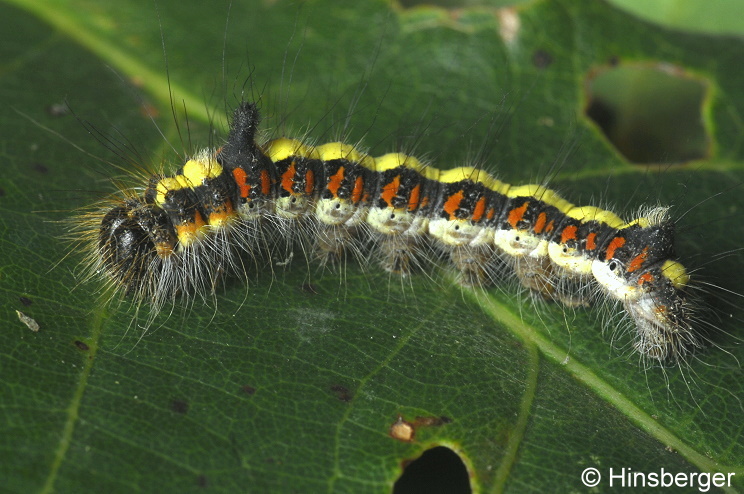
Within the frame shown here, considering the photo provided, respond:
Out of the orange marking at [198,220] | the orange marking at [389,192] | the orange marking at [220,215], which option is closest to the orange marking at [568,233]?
the orange marking at [389,192]

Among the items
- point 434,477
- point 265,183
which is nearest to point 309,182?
point 265,183

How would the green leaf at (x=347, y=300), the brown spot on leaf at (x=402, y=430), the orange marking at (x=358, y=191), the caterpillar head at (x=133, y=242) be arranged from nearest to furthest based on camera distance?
the green leaf at (x=347, y=300) < the brown spot on leaf at (x=402, y=430) < the caterpillar head at (x=133, y=242) < the orange marking at (x=358, y=191)

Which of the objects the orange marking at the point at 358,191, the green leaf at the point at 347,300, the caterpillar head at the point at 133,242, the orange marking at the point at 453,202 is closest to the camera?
the green leaf at the point at 347,300

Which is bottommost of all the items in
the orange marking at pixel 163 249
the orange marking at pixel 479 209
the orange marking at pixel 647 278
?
the orange marking at pixel 163 249

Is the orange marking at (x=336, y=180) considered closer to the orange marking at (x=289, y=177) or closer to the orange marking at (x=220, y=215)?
the orange marking at (x=289, y=177)

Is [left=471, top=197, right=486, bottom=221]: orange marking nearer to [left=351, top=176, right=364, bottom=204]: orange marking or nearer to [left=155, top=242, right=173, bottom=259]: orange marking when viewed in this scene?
[left=351, top=176, right=364, bottom=204]: orange marking

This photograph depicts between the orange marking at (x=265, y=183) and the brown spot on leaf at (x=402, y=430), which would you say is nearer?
the brown spot on leaf at (x=402, y=430)
